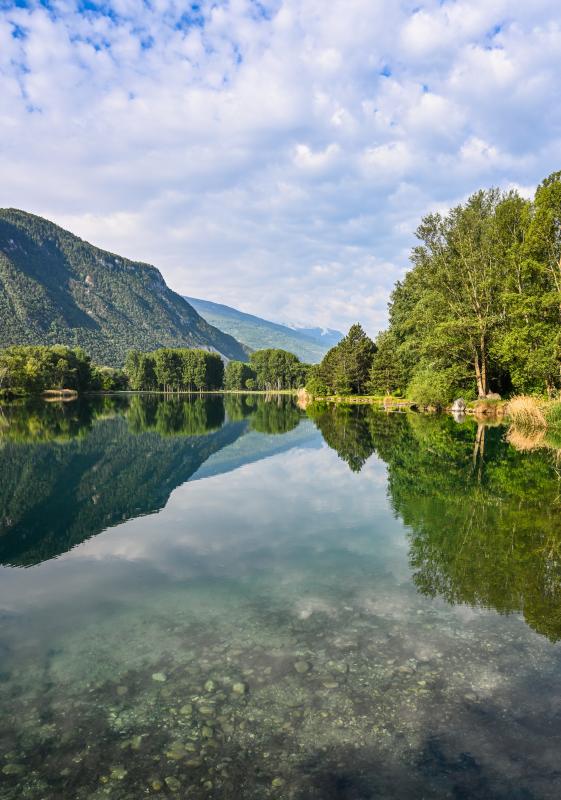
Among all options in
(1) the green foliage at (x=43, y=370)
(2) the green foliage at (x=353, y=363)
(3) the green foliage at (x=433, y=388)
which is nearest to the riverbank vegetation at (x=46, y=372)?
(1) the green foliage at (x=43, y=370)

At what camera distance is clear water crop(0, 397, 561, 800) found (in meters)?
4.61

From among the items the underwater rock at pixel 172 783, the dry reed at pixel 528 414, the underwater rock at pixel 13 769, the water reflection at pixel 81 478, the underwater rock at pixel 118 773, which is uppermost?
the dry reed at pixel 528 414

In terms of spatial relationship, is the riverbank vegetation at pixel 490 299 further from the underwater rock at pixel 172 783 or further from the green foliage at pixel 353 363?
A: the underwater rock at pixel 172 783

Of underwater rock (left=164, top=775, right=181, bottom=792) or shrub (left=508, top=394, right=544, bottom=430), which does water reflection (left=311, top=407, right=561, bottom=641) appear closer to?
underwater rock (left=164, top=775, right=181, bottom=792)

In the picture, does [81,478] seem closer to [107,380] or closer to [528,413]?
[528,413]

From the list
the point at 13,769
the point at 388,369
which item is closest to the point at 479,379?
the point at 388,369

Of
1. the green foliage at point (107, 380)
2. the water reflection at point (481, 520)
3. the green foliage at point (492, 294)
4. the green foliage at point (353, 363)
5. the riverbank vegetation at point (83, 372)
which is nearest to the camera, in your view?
the water reflection at point (481, 520)

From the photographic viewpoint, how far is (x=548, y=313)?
39.7 m

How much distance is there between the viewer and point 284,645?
6922mm

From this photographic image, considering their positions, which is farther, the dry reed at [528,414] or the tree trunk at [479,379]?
the tree trunk at [479,379]

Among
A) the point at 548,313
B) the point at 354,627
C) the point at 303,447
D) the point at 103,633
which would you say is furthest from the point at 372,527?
the point at 548,313

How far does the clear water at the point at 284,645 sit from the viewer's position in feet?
15.1

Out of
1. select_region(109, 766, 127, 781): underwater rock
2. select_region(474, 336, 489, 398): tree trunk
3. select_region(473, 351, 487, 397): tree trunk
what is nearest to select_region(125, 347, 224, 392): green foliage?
select_region(474, 336, 489, 398): tree trunk

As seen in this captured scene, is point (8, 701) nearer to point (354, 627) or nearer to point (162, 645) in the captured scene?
point (162, 645)
